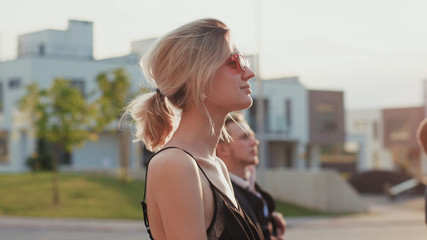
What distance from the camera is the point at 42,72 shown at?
46.2m

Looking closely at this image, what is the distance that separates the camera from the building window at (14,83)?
46656 millimetres

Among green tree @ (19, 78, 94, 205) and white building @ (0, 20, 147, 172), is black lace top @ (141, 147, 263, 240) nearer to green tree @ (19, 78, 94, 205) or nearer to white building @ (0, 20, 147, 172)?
green tree @ (19, 78, 94, 205)

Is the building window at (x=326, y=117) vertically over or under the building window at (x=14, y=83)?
under

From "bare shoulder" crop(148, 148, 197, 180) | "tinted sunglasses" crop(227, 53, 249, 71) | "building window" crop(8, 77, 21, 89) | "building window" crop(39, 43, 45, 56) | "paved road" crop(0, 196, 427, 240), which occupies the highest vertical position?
"building window" crop(39, 43, 45, 56)

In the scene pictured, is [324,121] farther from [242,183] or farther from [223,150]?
[242,183]

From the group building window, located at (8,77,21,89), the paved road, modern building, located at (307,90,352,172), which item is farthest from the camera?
modern building, located at (307,90,352,172)

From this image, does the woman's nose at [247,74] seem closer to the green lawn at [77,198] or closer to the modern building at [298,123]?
the green lawn at [77,198]

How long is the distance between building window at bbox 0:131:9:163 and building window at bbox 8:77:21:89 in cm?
307

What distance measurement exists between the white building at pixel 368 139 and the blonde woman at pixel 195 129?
70576mm

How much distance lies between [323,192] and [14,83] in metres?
26.0

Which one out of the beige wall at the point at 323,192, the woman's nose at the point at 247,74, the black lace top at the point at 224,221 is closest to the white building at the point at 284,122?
the beige wall at the point at 323,192

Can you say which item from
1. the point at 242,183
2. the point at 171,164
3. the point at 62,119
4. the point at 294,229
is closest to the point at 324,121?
the point at 62,119

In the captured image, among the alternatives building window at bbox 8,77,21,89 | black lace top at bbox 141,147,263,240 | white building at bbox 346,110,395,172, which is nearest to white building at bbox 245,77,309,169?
white building at bbox 346,110,395,172

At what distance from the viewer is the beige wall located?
1022 inches
